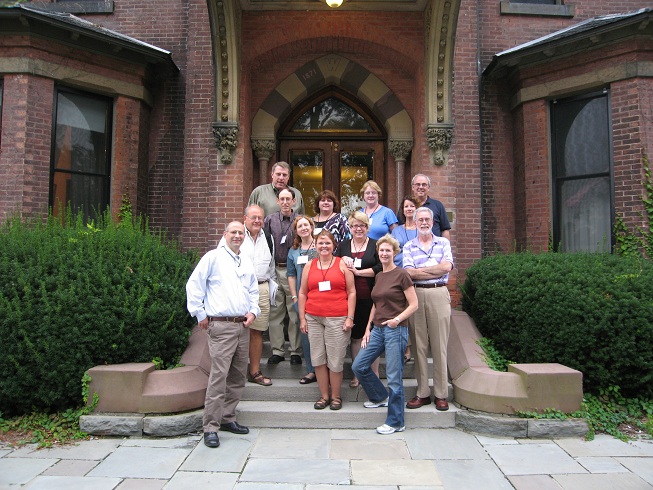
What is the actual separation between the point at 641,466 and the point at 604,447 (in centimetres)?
41

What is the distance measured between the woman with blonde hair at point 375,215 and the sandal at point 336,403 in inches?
64.5

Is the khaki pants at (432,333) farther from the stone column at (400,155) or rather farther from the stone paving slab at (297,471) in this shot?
the stone column at (400,155)

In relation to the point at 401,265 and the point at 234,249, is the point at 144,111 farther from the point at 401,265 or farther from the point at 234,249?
the point at 401,265

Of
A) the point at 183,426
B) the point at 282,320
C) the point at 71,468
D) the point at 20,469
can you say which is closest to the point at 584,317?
the point at 282,320

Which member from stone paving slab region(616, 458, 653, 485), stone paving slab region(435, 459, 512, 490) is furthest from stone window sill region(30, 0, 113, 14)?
stone paving slab region(616, 458, 653, 485)

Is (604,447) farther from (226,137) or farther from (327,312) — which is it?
(226,137)

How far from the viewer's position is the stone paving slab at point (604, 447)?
418 cm

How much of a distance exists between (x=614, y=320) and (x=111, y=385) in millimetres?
4747

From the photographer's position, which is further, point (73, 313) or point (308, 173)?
point (308, 173)

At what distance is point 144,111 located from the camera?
8406 millimetres

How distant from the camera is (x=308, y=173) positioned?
8.64 meters

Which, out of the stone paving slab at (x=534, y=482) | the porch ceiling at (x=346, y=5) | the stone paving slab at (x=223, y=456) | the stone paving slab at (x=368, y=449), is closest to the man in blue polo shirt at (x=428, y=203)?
the stone paving slab at (x=368, y=449)

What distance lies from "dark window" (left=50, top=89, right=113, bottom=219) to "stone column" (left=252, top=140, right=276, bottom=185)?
2.30 meters

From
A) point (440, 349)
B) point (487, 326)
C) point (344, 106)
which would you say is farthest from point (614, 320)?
point (344, 106)
